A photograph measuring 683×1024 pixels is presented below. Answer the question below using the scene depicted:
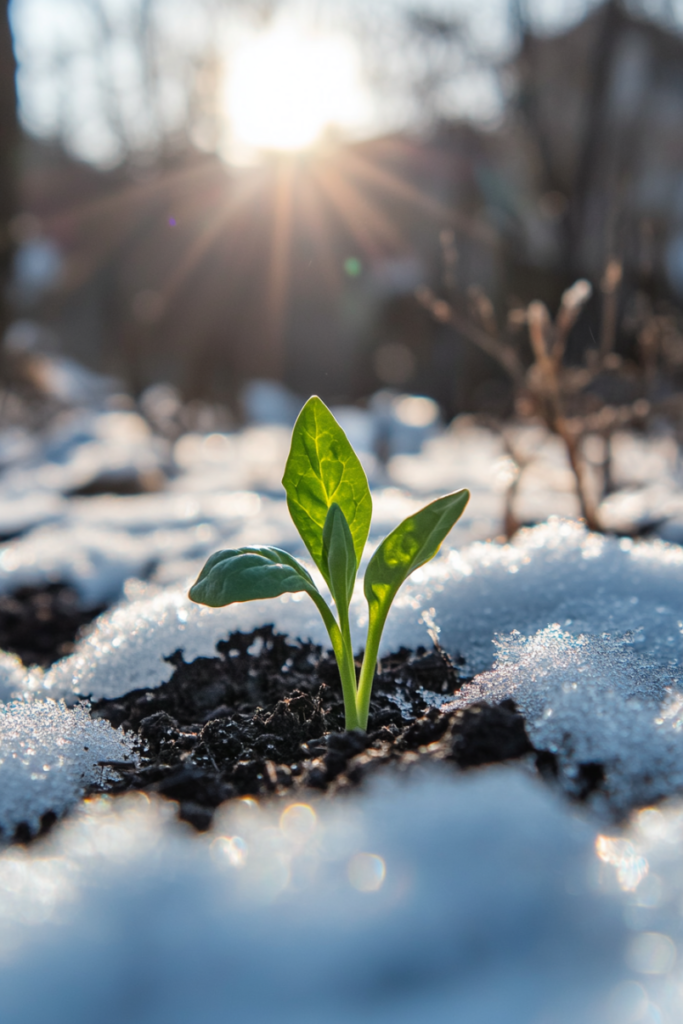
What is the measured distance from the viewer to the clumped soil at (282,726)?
2.44 feet

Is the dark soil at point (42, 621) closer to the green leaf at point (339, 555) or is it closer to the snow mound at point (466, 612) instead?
the snow mound at point (466, 612)

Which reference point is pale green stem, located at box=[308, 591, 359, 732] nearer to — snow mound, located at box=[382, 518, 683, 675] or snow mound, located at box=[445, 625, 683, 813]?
snow mound, located at box=[445, 625, 683, 813]

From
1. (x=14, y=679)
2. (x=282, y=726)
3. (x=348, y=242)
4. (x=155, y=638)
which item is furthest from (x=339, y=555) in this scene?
(x=348, y=242)

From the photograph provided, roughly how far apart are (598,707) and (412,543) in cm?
28

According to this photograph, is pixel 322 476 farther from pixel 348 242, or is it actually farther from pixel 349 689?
pixel 348 242

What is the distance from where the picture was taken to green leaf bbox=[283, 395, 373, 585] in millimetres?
851

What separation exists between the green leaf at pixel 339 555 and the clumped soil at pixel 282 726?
171 millimetres

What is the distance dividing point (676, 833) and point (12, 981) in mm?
553

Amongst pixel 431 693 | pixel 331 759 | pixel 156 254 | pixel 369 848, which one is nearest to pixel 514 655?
pixel 431 693

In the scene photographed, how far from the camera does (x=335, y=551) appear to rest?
0.81 m

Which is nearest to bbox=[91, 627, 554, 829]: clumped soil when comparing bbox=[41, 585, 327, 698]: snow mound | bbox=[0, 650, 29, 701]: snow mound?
bbox=[41, 585, 327, 698]: snow mound

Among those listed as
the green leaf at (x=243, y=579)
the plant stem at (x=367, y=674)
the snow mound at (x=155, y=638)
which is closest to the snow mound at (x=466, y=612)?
the snow mound at (x=155, y=638)

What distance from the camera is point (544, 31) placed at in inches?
206

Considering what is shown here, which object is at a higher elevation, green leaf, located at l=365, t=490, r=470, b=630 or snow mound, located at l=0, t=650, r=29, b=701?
green leaf, located at l=365, t=490, r=470, b=630
